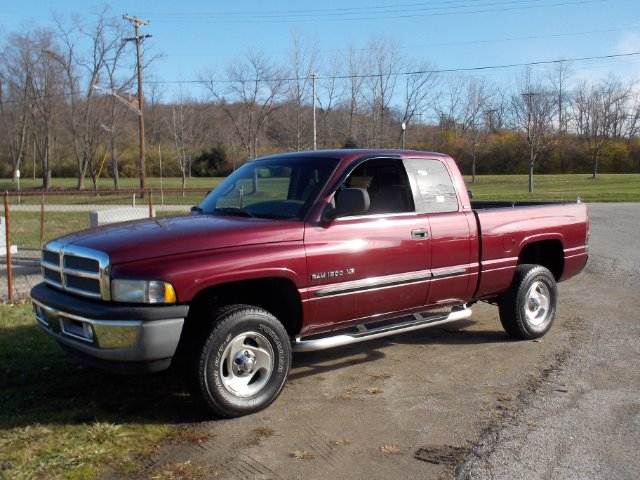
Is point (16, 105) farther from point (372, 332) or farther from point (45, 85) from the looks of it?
point (372, 332)

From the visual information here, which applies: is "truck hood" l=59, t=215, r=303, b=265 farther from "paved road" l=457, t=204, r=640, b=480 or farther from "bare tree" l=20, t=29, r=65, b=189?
"bare tree" l=20, t=29, r=65, b=189

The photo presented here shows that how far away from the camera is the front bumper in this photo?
3.84m

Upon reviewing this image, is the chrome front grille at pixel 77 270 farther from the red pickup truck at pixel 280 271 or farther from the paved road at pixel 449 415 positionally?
the paved road at pixel 449 415

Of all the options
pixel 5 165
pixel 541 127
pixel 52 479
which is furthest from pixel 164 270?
pixel 5 165

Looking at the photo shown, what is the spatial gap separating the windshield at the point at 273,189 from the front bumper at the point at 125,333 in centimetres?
131

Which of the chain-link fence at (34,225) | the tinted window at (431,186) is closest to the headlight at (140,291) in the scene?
the tinted window at (431,186)

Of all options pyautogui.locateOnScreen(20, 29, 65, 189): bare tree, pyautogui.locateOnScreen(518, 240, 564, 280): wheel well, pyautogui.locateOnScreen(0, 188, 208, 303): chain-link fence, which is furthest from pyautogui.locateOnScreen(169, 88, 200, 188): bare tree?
pyautogui.locateOnScreen(518, 240, 564, 280): wheel well

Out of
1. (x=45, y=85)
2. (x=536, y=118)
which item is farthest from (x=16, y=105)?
(x=536, y=118)

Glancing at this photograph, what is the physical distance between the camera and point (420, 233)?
5.24 meters

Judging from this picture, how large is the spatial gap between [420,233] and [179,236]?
7.01ft

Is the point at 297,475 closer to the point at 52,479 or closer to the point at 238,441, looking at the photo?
the point at 238,441

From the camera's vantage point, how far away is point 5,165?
75625mm

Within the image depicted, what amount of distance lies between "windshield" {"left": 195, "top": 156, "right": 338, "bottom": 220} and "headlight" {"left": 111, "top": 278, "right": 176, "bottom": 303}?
1238 mm

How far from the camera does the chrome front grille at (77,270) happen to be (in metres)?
3.93
